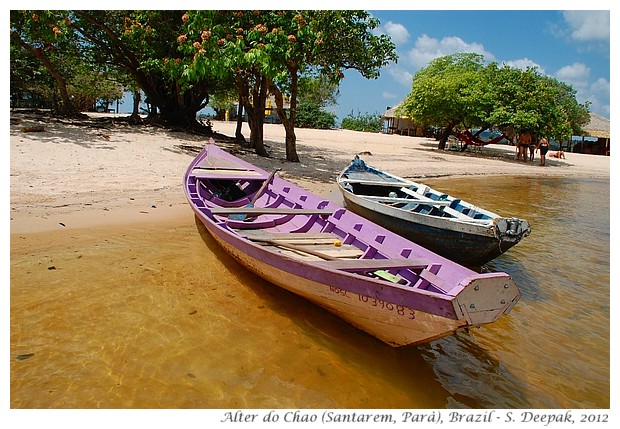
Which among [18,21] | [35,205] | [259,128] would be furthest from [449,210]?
[18,21]

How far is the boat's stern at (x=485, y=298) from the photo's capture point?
2.99m

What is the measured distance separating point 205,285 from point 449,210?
3.83 m

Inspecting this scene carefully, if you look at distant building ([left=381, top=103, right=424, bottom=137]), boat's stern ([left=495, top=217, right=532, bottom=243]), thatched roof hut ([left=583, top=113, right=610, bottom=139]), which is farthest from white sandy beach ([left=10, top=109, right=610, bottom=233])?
thatched roof hut ([left=583, top=113, right=610, bottom=139])

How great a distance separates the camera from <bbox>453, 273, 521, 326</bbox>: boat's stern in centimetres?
299

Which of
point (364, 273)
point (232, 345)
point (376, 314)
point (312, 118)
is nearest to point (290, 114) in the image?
point (364, 273)

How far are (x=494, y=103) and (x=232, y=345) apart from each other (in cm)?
2301

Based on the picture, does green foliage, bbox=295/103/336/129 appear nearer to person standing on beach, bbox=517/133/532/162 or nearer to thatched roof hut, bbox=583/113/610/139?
person standing on beach, bbox=517/133/532/162

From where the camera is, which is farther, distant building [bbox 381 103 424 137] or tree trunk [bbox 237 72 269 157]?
distant building [bbox 381 103 424 137]

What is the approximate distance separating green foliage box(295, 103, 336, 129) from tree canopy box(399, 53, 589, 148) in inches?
395

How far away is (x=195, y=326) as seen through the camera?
4266 millimetres

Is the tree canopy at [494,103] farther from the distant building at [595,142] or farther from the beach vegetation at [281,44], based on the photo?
the distant building at [595,142]

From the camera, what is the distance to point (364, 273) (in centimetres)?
416

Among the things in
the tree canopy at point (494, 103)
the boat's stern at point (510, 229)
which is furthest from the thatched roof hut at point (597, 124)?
the boat's stern at point (510, 229)
